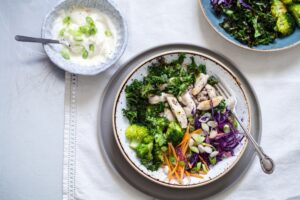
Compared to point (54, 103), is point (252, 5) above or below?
above

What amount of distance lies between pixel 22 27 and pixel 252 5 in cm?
89

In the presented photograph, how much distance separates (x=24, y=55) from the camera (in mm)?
1729

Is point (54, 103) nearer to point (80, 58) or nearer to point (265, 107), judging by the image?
point (80, 58)

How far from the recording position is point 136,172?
1.64 m

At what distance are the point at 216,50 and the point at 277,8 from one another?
0.28 metres

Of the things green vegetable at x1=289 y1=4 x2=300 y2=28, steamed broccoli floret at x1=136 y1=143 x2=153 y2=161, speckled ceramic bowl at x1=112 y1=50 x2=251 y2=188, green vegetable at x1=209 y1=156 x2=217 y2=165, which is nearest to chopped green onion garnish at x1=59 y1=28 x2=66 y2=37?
speckled ceramic bowl at x1=112 y1=50 x2=251 y2=188

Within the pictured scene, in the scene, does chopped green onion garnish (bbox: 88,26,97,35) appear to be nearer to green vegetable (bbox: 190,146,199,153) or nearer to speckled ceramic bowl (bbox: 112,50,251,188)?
A: speckled ceramic bowl (bbox: 112,50,251,188)

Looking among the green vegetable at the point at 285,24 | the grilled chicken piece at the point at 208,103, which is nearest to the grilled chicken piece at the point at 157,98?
the grilled chicken piece at the point at 208,103

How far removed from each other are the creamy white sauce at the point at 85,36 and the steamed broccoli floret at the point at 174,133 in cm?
35

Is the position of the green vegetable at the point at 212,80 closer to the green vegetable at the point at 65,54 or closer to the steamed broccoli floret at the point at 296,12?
the steamed broccoli floret at the point at 296,12

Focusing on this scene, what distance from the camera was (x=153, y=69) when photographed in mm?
1653

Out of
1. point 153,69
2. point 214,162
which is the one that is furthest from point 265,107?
point 153,69

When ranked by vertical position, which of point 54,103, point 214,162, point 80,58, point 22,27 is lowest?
point 214,162

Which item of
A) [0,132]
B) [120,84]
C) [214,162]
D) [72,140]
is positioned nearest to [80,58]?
[120,84]
